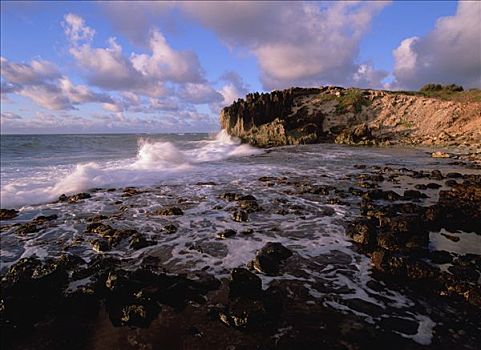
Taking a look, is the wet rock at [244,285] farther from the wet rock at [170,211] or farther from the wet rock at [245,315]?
the wet rock at [170,211]

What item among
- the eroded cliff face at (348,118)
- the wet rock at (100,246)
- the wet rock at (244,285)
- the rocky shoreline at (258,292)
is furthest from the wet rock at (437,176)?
the eroded cliff face at (348,118)

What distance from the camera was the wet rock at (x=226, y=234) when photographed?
772 centimetres

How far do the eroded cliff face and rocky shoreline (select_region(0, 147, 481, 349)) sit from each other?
27.7 meters

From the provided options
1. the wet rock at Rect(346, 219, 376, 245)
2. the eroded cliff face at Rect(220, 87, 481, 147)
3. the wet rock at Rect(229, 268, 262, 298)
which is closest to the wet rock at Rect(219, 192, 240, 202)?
the wet rock at Rect(346, 219, 376, 245)

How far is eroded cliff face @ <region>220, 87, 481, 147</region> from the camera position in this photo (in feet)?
112

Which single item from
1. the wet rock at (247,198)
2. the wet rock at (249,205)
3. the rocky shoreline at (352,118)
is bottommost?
the wet rock at (247,198)

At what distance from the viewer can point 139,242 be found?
7.22 m

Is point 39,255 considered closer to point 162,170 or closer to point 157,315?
point 157,315

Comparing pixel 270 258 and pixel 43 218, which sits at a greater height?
pixel 270 258

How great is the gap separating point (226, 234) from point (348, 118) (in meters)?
39.4

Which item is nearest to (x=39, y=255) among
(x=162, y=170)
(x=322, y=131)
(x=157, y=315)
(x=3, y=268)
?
(x=3, y=268)

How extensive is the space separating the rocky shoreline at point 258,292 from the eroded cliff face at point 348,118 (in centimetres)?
2766

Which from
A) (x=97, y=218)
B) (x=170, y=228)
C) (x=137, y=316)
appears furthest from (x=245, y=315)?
(x=97, y=218)

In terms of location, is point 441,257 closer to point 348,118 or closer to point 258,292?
point 258,292
